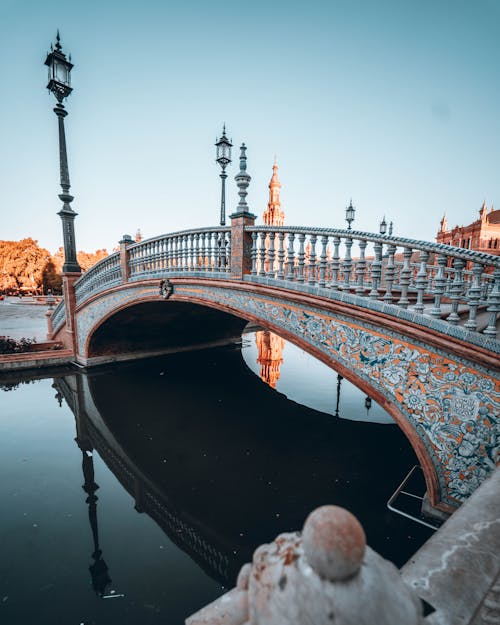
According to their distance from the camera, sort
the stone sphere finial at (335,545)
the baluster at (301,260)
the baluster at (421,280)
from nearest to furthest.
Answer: the stone sphere finial at (335,545) < the baluster at (421,280) < the baluster at (301,260)

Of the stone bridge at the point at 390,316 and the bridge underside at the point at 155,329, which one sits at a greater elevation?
the stone bridge at the point at 390,316

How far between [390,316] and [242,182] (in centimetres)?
354

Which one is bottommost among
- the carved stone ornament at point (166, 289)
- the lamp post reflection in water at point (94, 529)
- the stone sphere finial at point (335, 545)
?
the lamp post reflection in water at point (94, 529)

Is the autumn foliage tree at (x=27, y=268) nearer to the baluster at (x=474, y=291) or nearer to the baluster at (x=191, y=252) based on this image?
the baluster at (x=191, y=252)

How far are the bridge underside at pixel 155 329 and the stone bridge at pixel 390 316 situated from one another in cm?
278

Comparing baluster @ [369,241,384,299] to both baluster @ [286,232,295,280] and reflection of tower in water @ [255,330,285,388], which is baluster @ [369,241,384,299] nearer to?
baluster @ [286,232,295,280]

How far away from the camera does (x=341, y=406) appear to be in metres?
7.97

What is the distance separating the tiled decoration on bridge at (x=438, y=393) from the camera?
324cm

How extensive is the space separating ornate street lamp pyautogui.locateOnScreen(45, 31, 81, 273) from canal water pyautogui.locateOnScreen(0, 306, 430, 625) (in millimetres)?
4757

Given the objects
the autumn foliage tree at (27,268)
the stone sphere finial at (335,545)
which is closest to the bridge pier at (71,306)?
the stone sphere finial at (335,545)

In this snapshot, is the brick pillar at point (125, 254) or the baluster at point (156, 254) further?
the brick pillar at point (125, 254)

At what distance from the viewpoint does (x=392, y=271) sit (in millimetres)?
4023

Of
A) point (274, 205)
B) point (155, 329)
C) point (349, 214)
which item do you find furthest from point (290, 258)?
point (274, 205)

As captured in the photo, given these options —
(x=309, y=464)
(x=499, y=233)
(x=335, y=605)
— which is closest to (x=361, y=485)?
(x=309, y=464)
